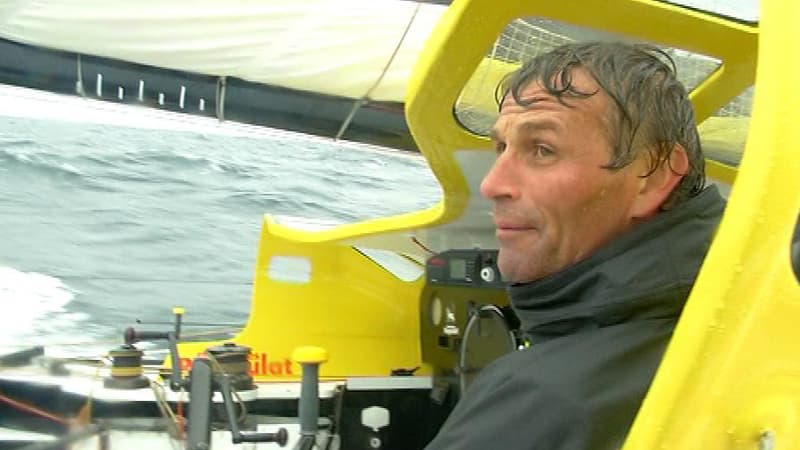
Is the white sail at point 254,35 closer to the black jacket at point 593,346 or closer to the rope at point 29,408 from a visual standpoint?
the rope at point 29,408

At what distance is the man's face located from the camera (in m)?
0.83

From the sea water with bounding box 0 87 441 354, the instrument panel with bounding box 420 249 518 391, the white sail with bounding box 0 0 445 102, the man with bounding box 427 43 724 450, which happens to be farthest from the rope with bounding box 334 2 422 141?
the man with bounding box 427 43 724 450

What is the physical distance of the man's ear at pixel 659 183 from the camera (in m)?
0.85

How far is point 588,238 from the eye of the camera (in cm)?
84

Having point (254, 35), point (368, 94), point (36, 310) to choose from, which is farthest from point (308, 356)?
point (36, 310)

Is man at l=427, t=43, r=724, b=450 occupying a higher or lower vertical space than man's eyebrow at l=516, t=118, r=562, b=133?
lower

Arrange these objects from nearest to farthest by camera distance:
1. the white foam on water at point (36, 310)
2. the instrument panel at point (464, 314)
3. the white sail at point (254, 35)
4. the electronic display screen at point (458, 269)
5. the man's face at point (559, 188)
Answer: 1. the man's face at point (559, 188)
2. the instrument panel at point (464, 314)
3. the electronic display screen at point (458, 269)
4. the white sail at point (254, 35)
5. the white foam on water at point (36, 310)

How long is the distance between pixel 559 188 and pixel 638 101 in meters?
0.10

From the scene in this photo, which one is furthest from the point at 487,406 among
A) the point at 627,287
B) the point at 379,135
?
the point at 379,135

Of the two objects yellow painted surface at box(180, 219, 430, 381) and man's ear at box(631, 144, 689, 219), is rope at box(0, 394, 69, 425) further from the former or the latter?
man's ear at box(631, 144, 689, 219)

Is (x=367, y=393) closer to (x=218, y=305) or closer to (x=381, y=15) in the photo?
(x=381, y=15)

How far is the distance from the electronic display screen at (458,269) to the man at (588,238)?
1560 mm

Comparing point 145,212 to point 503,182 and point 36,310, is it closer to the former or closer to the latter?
point 36,310

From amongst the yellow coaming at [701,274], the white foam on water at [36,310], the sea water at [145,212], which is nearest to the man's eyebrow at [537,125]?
the yellow coaming at [701,274]
